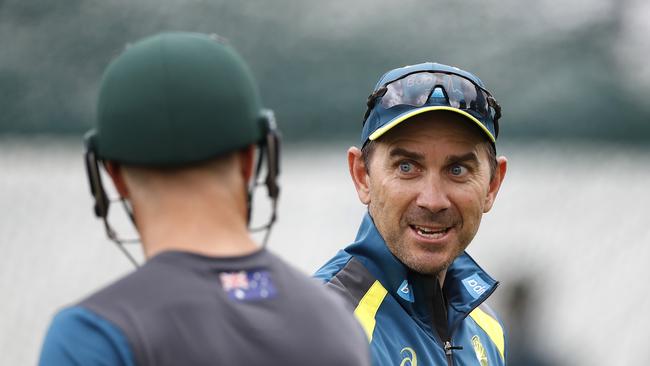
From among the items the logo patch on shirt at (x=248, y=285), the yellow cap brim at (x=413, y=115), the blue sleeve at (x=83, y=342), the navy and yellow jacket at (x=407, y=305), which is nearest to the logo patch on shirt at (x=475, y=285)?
the navy and yellow jacket at (x=407, y=305)

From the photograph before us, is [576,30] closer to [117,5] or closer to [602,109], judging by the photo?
[602,109]

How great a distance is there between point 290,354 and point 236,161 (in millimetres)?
341

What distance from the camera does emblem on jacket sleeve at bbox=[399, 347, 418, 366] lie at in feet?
9.17

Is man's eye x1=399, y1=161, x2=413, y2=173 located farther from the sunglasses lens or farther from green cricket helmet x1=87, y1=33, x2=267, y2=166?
green cricket helmet x1=87, y1=33, x2=267, y2=166

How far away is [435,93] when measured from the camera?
3.00 metres

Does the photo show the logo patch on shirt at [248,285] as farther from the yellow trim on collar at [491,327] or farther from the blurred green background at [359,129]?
the blurred green background at [359,129]

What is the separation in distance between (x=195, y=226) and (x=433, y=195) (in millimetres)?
1245

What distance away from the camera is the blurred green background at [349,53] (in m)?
7.82

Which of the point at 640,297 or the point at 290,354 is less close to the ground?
the point at 290,354

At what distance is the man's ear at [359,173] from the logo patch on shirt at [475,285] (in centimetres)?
37

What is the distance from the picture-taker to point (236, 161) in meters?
1.90

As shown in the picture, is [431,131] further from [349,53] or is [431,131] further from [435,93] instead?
[349,53]

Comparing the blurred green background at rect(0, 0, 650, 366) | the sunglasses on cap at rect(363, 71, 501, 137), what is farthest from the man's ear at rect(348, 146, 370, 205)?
the blurred green background at rect(0, 0, 650, 366)

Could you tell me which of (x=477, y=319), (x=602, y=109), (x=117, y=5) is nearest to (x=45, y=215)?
(x=117, y=5)
